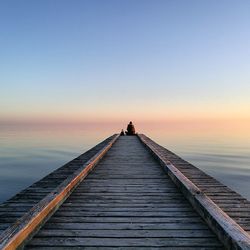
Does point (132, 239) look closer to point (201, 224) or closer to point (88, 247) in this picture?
point (88, 247)

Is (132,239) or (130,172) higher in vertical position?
(130,172)

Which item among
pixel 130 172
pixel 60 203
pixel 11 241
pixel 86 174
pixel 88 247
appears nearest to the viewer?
pixel 11 241

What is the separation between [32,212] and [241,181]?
1893 centimetres

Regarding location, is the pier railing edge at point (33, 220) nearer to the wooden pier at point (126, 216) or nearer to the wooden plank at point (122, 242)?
the wooden pier at point (126, 216)

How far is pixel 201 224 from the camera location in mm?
4594

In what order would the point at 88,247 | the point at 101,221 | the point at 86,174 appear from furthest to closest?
the point at 86,174 → the point at 101,221 → the point at 88,247

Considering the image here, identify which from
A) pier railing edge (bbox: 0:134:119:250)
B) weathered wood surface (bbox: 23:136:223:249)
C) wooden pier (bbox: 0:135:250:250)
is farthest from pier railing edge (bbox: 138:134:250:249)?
pier railing edge (bbox: 0:134:119:250)

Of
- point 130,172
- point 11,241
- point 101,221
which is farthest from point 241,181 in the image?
point 11,241

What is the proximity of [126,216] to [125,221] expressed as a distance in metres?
0.26

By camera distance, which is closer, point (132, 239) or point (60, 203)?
point (132, 239)

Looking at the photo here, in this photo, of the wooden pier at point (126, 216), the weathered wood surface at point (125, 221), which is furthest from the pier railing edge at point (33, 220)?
the weathered wood surface at point (125, 221)

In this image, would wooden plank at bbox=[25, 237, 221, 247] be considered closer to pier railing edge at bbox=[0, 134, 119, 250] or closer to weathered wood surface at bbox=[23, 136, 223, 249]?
weathered wood surface at bbox=[23, 136, 223, 249]

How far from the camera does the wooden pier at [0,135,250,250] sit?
3845mm

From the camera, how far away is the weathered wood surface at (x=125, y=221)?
391cm
